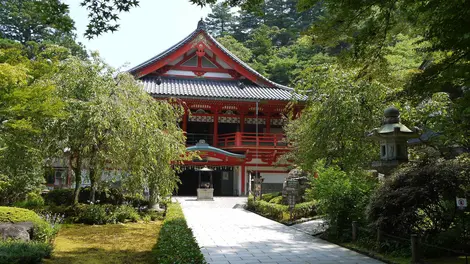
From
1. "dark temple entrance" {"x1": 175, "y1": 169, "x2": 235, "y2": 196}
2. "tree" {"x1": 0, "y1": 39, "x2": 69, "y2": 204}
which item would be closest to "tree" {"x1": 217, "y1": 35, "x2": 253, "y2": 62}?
"dark temple entrance" {"x1": 175, "y1": 169, "x2": 235, "y2": 196}

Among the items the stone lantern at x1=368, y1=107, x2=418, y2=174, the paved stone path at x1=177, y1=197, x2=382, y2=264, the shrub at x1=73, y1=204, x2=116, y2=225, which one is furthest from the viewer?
the shrub at x1=73, y1=204, x2=116, y2=225

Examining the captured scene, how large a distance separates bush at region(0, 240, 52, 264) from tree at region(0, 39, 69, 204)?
2736 mm

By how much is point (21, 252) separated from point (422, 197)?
7695 millimetres

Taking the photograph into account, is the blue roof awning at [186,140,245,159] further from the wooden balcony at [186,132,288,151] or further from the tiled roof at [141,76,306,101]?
the tiled roof at [141,76,306,101]

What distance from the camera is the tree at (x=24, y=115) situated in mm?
8586

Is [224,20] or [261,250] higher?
[224,20]

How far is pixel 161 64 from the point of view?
28812mm

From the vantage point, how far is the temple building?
26.5m

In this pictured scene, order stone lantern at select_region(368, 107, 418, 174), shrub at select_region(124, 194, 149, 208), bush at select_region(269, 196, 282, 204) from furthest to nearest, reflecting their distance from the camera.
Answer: bush at select_region(269, 196, 282, 204)
shrub at select_region(124, 194, 149, 208)
stone lantern at select_region(368, 107, 418, 174)

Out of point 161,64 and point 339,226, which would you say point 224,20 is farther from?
point 339,226

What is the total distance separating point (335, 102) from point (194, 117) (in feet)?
56.3

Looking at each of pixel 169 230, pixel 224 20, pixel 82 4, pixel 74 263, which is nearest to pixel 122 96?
pixel 169 230

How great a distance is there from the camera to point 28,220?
9.20 m

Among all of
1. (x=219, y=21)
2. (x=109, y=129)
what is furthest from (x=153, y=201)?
(x=219, y=21)
